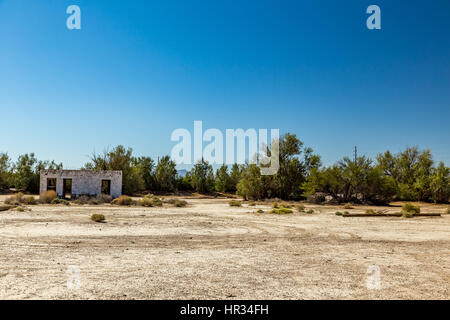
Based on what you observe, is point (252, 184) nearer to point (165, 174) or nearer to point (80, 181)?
point (165, 174)

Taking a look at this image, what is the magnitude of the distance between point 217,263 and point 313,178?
89.5ft

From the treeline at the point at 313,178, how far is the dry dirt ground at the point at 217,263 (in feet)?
65.0

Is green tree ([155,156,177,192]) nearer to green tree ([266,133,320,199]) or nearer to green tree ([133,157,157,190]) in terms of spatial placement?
green tree ([133,157,157,190])

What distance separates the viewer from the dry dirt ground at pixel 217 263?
556 centimetres

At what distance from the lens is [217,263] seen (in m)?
7.68

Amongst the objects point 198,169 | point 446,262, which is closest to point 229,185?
point 198,169

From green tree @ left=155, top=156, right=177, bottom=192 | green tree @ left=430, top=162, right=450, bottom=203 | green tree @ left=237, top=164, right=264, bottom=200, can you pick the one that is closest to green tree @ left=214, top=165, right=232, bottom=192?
green tree @ left=155, top=156, right=177, bottom=192

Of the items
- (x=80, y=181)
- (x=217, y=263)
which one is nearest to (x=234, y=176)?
(x=80, y=181)

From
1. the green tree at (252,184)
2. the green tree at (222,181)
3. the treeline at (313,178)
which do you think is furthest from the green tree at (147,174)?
the green tree at (252,184)

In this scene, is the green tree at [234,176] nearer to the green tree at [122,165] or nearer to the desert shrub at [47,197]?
the green tree at [122,165]

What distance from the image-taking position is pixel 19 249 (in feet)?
29.1

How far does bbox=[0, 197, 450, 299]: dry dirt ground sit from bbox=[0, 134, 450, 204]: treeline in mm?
19819
